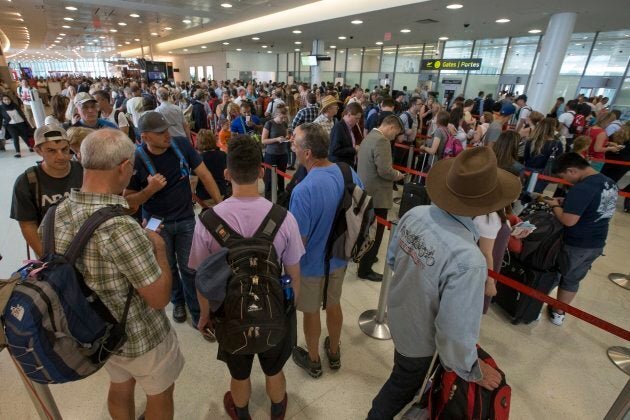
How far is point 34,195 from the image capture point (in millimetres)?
1906

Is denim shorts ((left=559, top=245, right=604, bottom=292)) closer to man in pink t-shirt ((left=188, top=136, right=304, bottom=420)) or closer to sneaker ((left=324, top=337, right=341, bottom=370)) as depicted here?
sneaker ((left=324, top=337, right=341, bottom=370))

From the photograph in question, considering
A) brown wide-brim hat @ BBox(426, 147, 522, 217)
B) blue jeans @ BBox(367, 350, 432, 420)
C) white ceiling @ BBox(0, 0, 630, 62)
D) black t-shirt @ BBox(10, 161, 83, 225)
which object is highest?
white ceiling @ BBox(0, 0, 630, 62)

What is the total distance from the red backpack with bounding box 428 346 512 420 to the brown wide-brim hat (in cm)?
82

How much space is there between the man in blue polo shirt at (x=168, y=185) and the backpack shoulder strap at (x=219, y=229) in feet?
3.01

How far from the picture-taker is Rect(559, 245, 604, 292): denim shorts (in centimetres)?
271

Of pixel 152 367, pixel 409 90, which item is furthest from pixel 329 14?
pixel 152 367

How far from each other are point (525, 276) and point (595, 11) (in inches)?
324

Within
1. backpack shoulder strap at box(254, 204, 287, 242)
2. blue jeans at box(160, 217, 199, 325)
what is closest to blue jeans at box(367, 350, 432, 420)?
backpack shoulder strap at box(254, 204, 287, 242)

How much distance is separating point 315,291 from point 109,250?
126 cm

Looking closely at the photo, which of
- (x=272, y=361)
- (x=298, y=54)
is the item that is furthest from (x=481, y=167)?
(x=298, y=54)

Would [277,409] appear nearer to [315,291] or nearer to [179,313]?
[315,291]

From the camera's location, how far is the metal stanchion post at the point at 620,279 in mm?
3703

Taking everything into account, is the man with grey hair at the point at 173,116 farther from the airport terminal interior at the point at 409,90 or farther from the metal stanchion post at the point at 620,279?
the metal stanchion post at the point at 620,279

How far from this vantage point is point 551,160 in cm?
498
